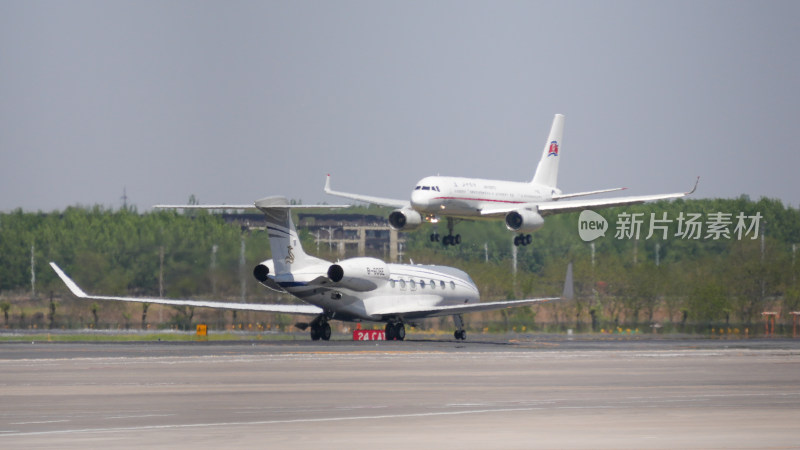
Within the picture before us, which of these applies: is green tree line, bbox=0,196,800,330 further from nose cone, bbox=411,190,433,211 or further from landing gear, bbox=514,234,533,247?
nose cone, bbox=411,190,433,211

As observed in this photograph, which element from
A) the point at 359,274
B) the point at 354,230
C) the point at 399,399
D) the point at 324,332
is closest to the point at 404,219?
the point at 359,274

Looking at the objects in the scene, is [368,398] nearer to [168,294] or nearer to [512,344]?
[512,344]

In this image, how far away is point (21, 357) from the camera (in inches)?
1757

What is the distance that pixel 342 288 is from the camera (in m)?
63.0

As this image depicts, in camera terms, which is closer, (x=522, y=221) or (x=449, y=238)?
(x=522, y=221)

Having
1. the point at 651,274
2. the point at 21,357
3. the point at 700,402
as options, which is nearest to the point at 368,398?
the point at 700,402

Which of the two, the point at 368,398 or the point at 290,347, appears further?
the point at 290,347

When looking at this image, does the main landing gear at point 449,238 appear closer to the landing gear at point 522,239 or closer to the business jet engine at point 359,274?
the landing gear at point 522,239

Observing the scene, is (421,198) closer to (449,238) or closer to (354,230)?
(449,238)

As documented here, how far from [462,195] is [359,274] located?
12910mm

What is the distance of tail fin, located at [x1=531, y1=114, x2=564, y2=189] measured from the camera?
8962cm

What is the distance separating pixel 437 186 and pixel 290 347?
21.8 metres

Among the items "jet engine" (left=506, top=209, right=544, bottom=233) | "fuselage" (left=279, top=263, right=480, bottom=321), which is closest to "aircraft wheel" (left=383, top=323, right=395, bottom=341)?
"fuselage" (left=279, top=263, right=480, bottom=321)

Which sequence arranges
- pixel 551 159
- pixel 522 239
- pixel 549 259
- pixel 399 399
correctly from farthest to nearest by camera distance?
1. pixel 551 159
2. pixel 549 259
3. pixel 522 239
4. pixel 399 399
